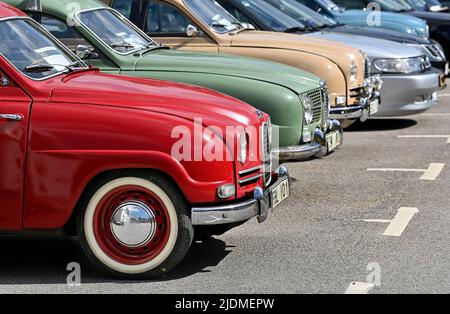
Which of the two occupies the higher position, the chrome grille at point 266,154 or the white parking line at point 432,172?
the chrome grille at point 266,154

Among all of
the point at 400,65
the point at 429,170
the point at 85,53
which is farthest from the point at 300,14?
the point at 85,53

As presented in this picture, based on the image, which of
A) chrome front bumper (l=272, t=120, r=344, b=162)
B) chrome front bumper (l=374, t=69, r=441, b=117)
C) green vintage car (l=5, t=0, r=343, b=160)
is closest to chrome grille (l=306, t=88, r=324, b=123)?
green vintage car (l=5, t=0, r=343, b=160)

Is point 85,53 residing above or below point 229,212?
above

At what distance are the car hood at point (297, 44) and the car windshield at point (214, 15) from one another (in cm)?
16

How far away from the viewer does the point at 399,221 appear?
27.6ft

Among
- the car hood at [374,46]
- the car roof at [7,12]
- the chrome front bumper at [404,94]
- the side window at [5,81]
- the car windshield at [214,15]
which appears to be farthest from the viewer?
the chrome front bumper at [404,94]

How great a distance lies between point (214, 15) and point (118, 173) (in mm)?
5199

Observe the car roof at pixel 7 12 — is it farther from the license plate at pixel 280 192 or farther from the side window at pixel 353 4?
the side window at pixel 353 4

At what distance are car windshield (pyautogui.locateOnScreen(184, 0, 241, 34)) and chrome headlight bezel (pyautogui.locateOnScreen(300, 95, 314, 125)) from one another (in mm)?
2266

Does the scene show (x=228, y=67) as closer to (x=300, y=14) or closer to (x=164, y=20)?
(x=164, y=20)

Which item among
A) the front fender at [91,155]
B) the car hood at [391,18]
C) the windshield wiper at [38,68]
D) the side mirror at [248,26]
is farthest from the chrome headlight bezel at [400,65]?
the front fender at [91,155]

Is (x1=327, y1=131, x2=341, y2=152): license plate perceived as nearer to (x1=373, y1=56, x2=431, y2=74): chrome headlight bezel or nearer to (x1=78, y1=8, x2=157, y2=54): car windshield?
(x1=78, y1=8, x2=157, y2=54): car windshield

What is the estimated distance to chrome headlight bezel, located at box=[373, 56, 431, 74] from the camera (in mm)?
13352

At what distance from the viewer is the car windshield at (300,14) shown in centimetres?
1418
